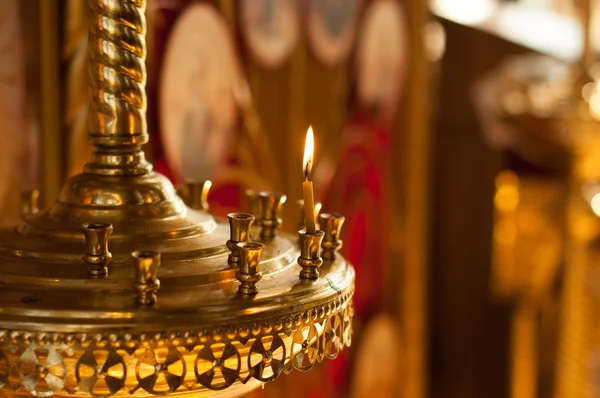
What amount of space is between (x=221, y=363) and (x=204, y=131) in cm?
90

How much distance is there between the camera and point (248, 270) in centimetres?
49

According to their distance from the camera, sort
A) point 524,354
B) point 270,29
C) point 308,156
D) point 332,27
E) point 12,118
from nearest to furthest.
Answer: point 308,156 < point 12,118 < point 270,29 < point 332,27 < point 524,354

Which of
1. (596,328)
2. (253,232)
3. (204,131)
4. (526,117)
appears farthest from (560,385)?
(253,232)

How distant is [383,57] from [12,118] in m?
1.09

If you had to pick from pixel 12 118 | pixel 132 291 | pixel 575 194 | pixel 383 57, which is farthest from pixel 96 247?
pixel 575 194

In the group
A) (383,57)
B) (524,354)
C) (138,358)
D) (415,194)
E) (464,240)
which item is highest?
(383,57)

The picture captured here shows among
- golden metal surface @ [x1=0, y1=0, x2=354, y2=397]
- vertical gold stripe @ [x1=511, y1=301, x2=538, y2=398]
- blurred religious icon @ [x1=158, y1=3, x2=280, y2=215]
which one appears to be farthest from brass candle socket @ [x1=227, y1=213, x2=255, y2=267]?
vertical gold stripe @ [x1=511, y1=301, x2=538, y2=398]

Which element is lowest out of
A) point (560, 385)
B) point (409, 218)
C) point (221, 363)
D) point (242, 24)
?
point (560, 385)

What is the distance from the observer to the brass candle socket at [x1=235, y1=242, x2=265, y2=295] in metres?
0.49

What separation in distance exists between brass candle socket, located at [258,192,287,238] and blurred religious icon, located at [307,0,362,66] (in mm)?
1024

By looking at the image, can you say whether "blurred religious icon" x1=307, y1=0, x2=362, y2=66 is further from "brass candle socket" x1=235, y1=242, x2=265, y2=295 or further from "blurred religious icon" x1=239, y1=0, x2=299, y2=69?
"brass candle socket" x1=235, y1=242, x2=265, y2=295

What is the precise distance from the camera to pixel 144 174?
1.92 ft

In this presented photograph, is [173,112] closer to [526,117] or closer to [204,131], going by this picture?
[204,131]

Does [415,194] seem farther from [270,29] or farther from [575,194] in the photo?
[270,29]
